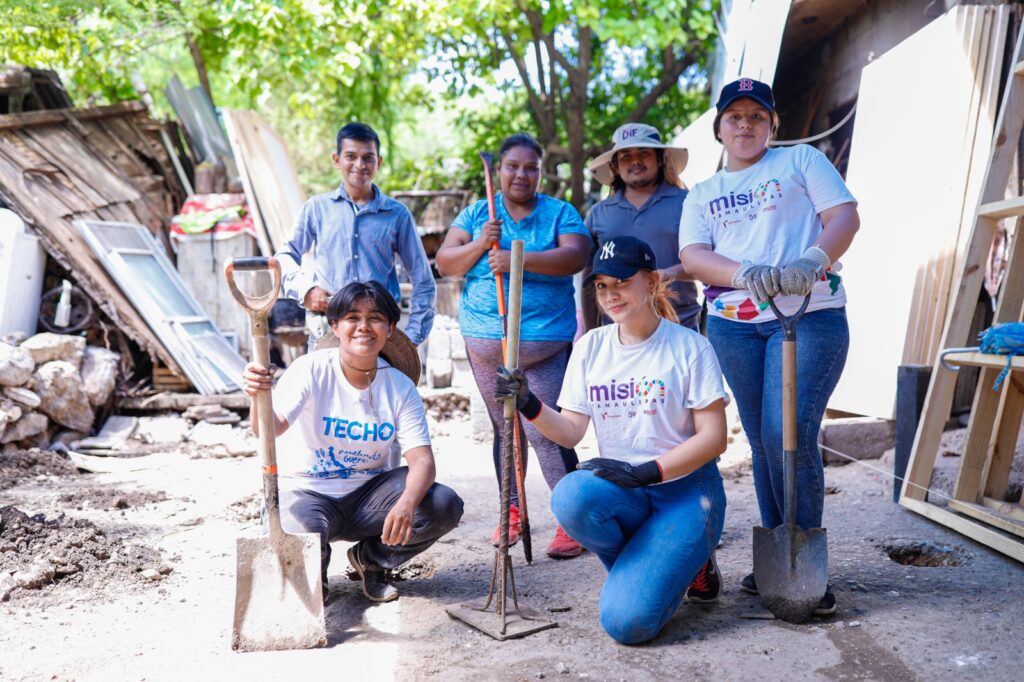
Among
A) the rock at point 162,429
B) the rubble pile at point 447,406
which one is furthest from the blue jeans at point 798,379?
the rock at point 162,429

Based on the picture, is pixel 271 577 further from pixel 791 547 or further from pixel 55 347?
pixel 55 347

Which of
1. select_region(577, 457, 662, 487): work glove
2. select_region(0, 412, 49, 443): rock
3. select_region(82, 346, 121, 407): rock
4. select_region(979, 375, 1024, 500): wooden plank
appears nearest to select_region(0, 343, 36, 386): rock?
select_region(0, 412, 49, 443): rock

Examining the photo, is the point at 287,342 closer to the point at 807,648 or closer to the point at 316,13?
the point at 316,13

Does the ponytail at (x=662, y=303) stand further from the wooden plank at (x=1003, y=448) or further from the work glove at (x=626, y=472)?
the wooden plank at (x=1003, y=448)

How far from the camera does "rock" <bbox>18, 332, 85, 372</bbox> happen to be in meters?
6.31

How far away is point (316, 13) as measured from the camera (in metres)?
8.52

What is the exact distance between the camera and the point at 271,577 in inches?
109

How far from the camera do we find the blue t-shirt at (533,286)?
12.0 feet

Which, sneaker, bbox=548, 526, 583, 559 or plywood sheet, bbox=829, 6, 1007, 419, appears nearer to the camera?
sneaker, bbox=548, 526, 583, 559

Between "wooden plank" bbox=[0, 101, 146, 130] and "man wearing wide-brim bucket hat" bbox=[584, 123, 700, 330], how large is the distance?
5.94m

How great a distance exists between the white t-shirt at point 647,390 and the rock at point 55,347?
15.8 feet

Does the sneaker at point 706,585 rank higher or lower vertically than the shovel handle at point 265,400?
lower

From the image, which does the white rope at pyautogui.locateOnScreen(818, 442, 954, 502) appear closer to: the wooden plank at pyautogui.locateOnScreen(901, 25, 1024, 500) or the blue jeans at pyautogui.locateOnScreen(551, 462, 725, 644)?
the wooden plank at pyautogui.locateOnScreen(901, 25, 1024, 500)

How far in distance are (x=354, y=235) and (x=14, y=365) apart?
336 centimetres
